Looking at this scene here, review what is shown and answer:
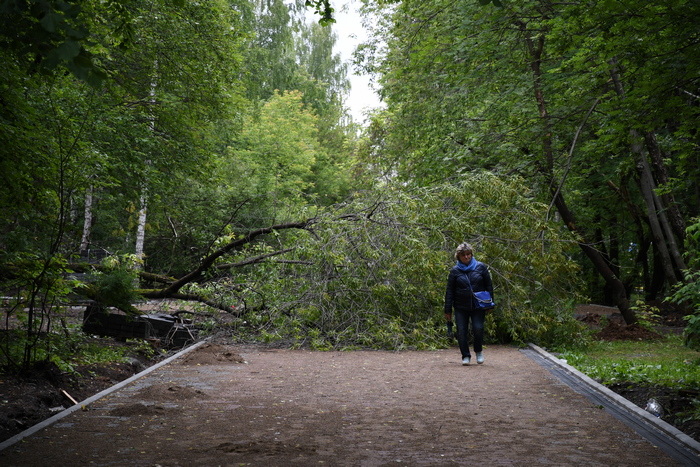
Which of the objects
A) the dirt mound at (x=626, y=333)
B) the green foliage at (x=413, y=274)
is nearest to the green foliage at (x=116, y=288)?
the green foliage at (x=413, y=274)

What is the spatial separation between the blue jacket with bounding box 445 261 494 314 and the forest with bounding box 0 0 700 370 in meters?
2.24

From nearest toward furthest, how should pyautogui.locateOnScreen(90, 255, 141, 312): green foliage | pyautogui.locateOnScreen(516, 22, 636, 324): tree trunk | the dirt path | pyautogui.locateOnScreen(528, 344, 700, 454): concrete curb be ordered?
the dirt path → pyautogui.locateOnScreen(528, 344, 700, 454): concrete curb → pyautogui.locateOnScreen(90, 255, 141, 312): green foliage → pyautogui.locateOnScreen(516, 22, 636, 324): tree trunk

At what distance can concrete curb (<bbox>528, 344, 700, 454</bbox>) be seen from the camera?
17.1ft

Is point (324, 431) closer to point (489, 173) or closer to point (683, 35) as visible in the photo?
point (683, 35)

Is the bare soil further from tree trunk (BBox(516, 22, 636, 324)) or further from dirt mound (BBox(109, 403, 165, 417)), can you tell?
tree trunk (BBox(516, 22, 636, 324))

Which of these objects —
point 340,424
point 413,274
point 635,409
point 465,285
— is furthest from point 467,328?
point 340,424

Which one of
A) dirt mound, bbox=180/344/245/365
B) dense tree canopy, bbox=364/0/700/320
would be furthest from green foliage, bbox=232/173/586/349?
dirt mound, bbox=180/344/245/365

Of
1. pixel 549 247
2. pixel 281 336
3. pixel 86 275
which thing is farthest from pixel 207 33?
pixel 549 247

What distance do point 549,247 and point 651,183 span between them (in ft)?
11.4

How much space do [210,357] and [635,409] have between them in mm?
6768

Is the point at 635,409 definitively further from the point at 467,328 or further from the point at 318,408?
the point at 467,328

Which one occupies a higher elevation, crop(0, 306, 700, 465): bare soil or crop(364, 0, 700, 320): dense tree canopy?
crop(364, 0, 700, 320): dense tree canopy

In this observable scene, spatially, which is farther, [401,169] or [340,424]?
[401,169]

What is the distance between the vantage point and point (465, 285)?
34.2ft
